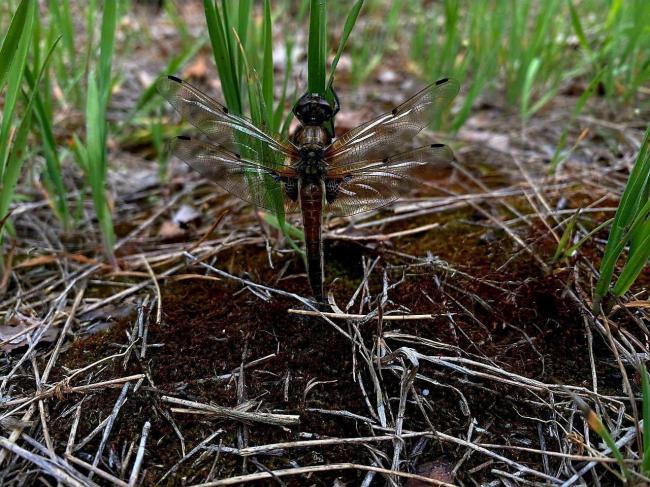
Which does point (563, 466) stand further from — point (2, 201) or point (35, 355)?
point (2, 201)

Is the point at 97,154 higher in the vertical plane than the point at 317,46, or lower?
lower

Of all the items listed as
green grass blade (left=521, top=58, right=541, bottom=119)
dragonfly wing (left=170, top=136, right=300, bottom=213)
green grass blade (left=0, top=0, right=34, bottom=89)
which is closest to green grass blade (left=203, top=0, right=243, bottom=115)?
dragonfly wing (left=170, top=136, right=300, bottom=213)

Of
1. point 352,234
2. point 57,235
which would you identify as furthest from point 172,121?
point 352,234

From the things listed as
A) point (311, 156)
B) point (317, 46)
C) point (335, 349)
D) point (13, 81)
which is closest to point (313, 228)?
point (311, 156)

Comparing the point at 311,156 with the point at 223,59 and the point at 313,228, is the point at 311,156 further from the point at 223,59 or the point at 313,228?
the point at 223,59

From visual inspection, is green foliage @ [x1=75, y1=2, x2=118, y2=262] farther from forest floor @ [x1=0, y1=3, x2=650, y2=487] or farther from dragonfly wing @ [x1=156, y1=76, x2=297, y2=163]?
dragonfly wing @ [x1=156, y1=76, x2=297, y2=163]

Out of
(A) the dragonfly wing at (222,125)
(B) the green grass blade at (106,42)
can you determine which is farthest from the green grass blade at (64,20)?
(A) the dragonfly wing at (222,125)
